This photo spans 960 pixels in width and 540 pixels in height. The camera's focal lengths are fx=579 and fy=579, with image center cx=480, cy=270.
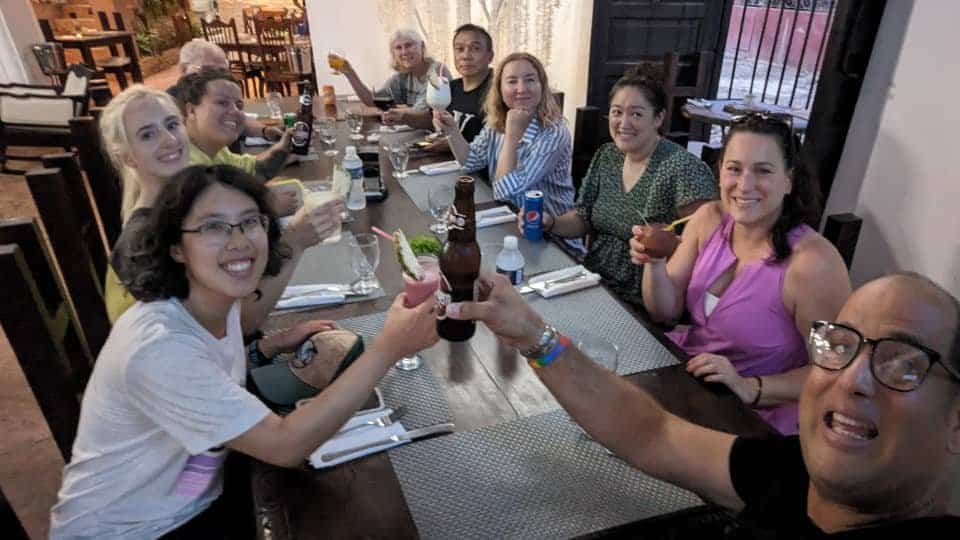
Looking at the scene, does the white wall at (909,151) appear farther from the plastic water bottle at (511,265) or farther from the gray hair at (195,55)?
the gray hair at (195,55)

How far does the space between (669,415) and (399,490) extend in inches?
20.5

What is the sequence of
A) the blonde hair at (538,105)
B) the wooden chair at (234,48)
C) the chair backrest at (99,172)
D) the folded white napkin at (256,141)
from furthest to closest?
the wooden chair at (234,48)
the folded white napkin at (256,141)
the blonde hair at (538,105)
the chair backrest at (99,172)

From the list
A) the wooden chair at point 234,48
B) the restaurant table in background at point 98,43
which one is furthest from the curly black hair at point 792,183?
the restaurant table in background at point 98,43

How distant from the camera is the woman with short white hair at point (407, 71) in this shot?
3686mm

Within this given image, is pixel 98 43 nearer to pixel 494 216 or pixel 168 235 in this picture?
pixel 494 216

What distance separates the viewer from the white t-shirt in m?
0.98

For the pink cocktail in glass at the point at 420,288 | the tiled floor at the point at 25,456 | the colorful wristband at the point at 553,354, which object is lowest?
the tiled floor at the point at 25,456

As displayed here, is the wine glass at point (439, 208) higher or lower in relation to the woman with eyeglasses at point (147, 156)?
lower

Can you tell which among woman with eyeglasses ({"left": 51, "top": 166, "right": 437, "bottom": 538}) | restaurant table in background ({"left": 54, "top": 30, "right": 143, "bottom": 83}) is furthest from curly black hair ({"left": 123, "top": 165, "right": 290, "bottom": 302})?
restaurant table in background ({"left": 54, "top": 30, "right": 143, "bottom": 83})

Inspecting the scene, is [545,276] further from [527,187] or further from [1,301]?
[1,301]

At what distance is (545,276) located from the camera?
65.2 inches

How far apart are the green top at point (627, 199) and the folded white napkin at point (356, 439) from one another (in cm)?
112

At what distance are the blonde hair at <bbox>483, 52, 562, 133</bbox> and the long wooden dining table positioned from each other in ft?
2.99

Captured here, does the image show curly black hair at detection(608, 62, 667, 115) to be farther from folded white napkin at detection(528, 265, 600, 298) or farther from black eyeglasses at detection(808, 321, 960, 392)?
black eyeglasses at detection(808, 321, 960, 392)
